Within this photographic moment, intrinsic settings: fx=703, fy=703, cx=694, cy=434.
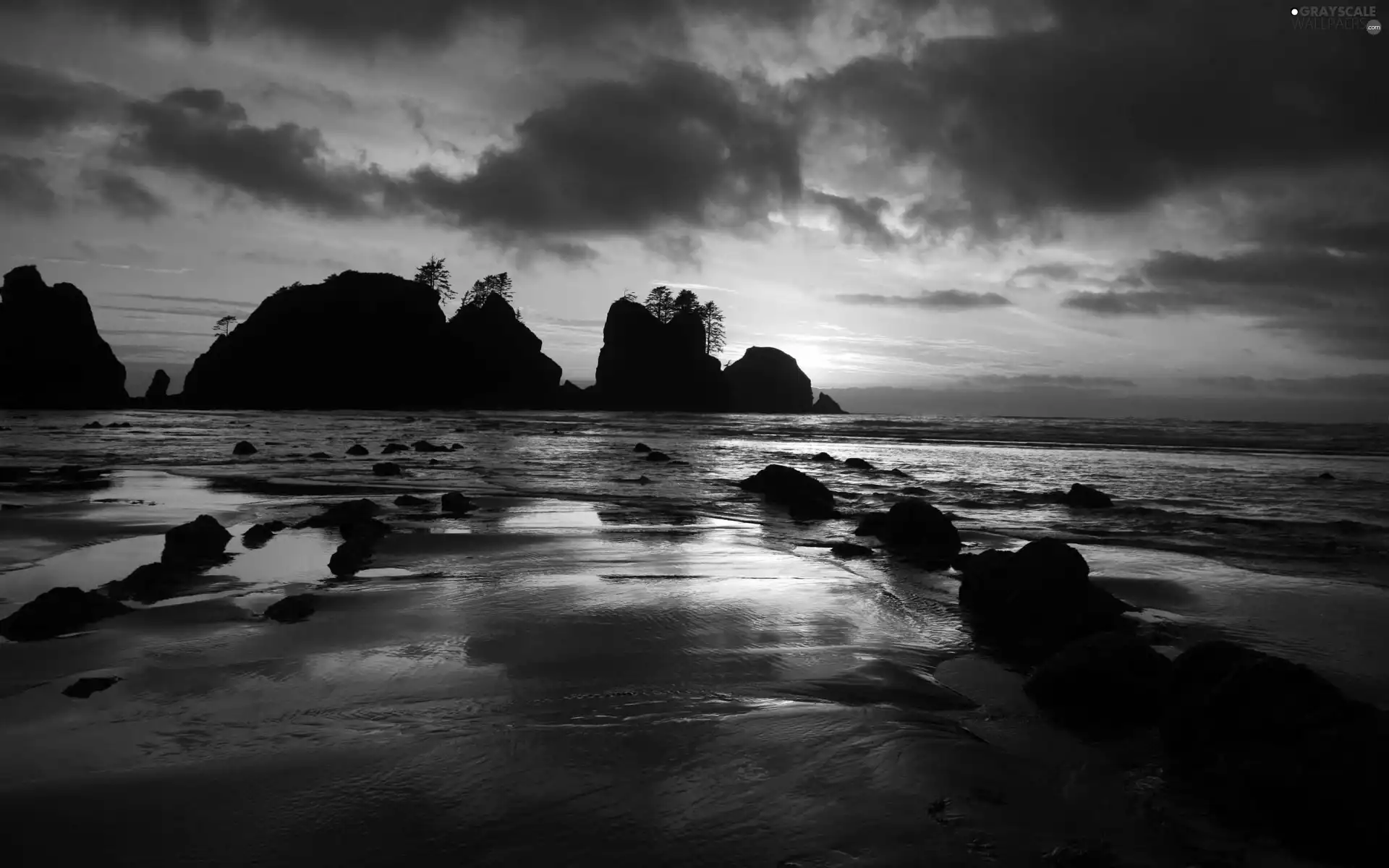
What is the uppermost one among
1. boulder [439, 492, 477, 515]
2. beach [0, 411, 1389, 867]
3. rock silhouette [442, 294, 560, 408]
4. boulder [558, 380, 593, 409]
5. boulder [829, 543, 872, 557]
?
rock silhouette [442, 294, 560, 408]

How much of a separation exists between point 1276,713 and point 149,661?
5.27 meters

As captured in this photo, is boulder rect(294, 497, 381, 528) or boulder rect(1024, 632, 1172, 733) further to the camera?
boulder rect(294, 497, 381, 528)

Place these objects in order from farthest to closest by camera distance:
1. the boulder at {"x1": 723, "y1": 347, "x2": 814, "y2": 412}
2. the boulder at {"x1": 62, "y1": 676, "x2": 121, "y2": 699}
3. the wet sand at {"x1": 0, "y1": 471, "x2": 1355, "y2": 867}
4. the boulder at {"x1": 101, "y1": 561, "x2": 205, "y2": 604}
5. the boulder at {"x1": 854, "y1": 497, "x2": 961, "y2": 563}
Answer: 1. the boulder at {"x1": 723, "y1": 347, "x2": 814, "y2": 412}
2. the boulder at {"x1": 854, "y1": 497, "x2": 961, "y2": 563}
3. the boulder at {"x1": 101, "y1": 561, "x2": 205, "y2": 604}
4. the boulder at {"x1": 62, "y1": 676, "x2": 121, "y2": 699}
5. the wet sand at {"x1": 0, "y1": 471, "x2": 1355, "y2": 867}

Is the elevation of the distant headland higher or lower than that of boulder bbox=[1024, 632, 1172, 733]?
higher

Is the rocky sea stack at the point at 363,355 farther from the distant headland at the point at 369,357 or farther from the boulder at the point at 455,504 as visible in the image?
the boulder at the point at 455,504

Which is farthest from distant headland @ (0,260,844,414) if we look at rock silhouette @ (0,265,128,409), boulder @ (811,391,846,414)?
boulder @ (811,391,846,414)

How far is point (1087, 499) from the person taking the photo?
38.1 ft

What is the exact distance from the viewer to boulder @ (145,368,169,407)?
80188 mm

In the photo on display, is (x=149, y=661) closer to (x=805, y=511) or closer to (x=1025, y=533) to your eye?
(x=805, y=511)

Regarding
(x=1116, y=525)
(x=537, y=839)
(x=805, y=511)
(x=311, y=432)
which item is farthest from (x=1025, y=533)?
(x=311, y=432)

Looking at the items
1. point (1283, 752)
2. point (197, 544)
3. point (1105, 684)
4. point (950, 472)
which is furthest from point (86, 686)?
point (950, 472)

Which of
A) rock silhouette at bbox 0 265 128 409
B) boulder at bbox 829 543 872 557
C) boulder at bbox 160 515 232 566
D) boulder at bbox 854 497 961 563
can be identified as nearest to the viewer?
boulder at bbox 160 515 232 566

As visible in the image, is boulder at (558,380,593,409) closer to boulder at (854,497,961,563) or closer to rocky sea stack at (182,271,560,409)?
rocky sea stack at (182,271,560,409)

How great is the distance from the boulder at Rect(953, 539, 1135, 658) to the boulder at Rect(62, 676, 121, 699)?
4.89m
